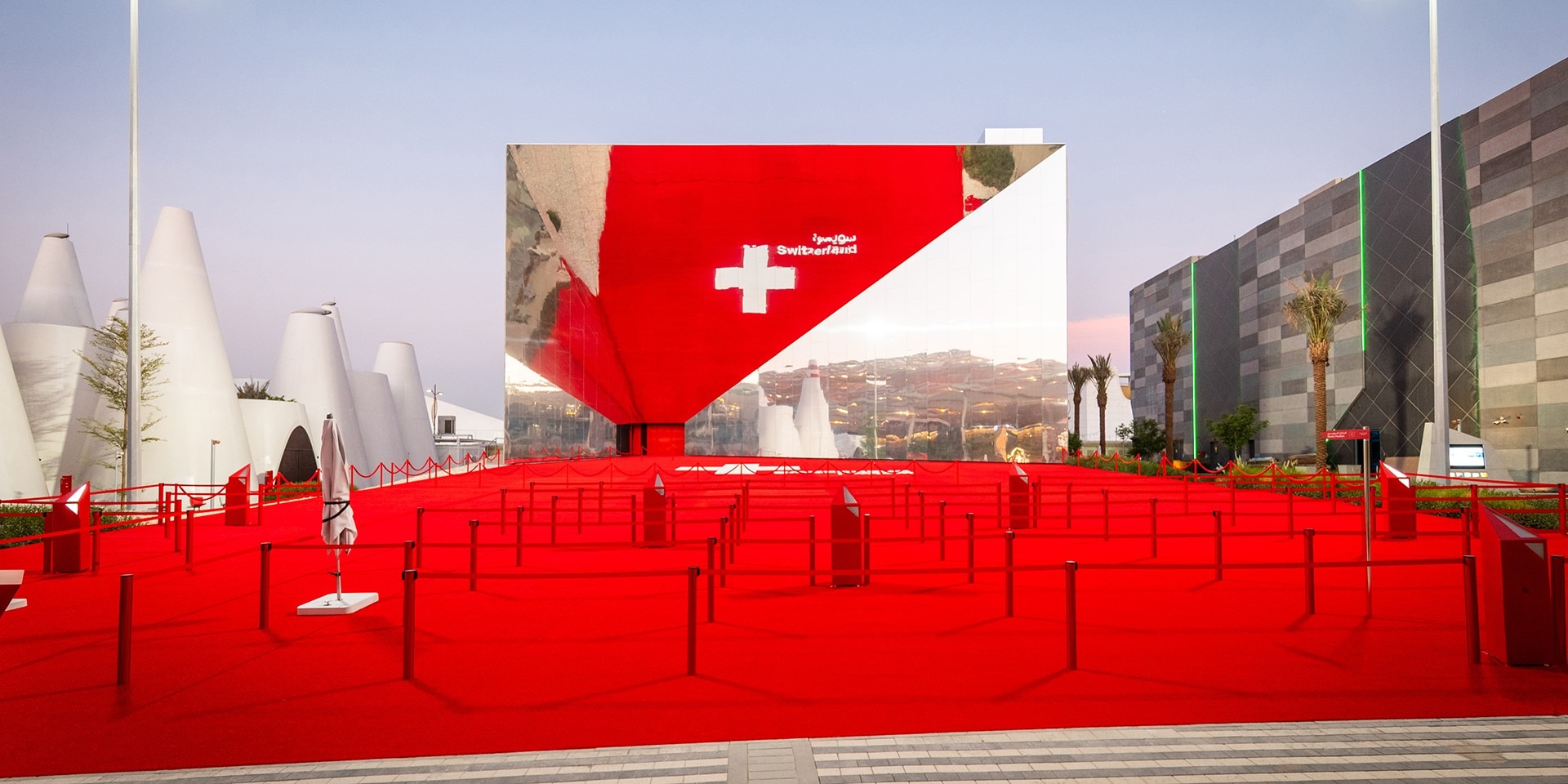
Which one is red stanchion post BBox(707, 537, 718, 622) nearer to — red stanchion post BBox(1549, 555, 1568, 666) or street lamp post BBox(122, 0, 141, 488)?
red stanchion post BBox(1549, 555, 1568, 666)

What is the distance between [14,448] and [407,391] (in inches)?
1053

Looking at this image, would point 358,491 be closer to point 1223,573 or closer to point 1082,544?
point 1082,544

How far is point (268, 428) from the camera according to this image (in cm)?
3108

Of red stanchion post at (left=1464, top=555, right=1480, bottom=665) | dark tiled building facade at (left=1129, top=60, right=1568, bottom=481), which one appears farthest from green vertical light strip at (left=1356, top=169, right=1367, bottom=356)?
red stanchion post at (left=1464, top=555, right=1480, bottom=665)

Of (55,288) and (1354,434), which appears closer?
(1354,434)

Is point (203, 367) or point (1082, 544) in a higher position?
point (203, 367)

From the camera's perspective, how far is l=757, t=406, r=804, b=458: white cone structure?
43688 mm

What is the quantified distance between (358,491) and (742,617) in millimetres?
21544

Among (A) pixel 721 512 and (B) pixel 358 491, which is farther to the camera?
(B) pixel 358 491

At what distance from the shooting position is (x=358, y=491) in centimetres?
2673

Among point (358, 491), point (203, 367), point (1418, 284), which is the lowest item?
point (358, 491)

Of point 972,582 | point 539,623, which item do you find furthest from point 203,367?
point 972,582

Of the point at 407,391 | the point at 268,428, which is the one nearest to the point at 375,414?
the point at 407,391

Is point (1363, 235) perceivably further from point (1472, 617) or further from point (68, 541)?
point (68, 541)
